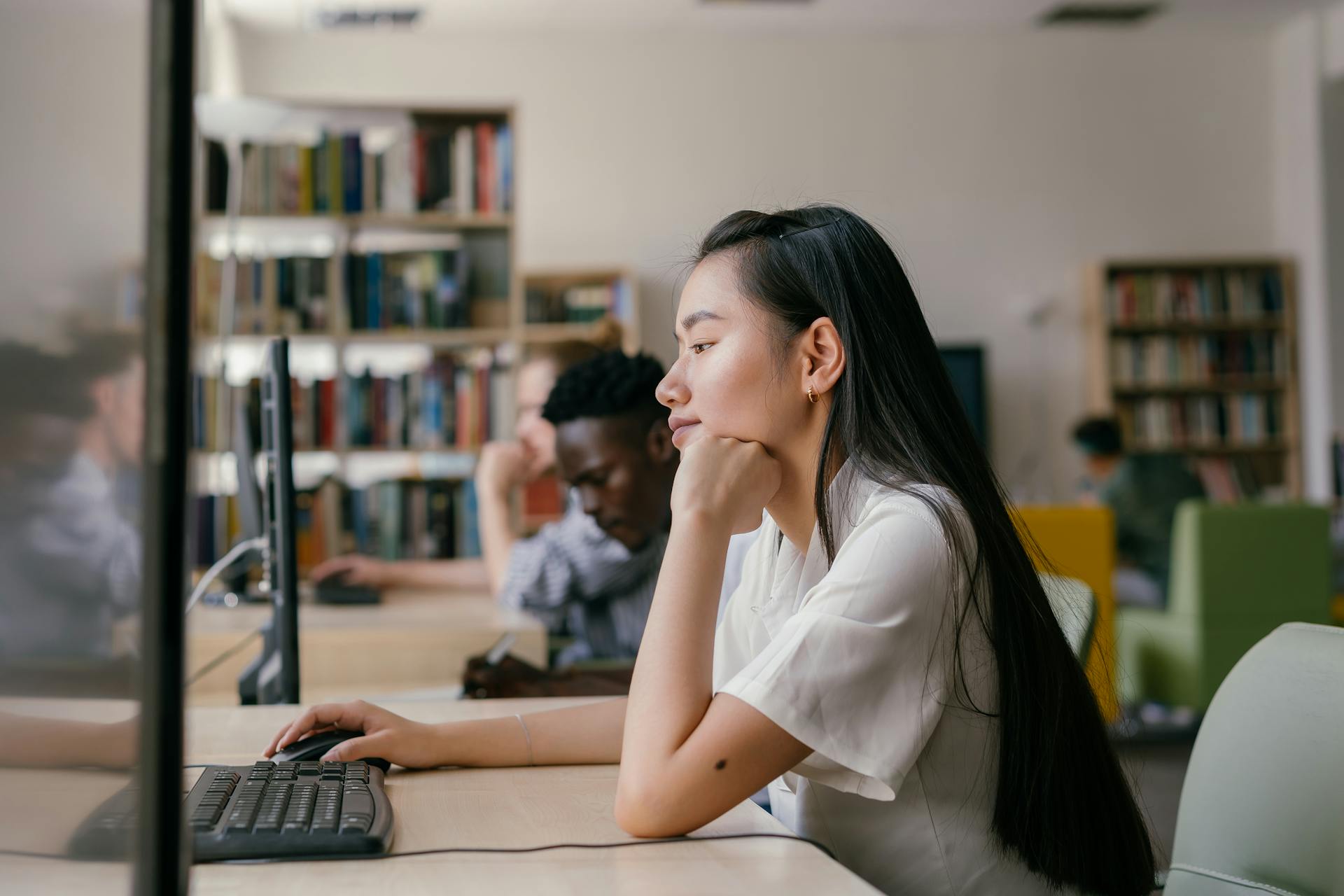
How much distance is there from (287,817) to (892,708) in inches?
17.4

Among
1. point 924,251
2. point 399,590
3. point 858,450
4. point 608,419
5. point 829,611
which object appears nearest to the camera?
point 829,611

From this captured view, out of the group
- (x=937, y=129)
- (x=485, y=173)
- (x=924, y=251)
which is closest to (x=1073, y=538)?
(x=485, y=173)

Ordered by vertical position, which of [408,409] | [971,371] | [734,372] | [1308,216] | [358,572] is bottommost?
[358,572]

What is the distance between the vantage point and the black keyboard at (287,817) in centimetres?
84

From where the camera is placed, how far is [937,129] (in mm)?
6188

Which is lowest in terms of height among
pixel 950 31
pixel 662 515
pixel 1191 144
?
pixel 662 515

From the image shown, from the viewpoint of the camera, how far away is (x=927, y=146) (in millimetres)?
6176

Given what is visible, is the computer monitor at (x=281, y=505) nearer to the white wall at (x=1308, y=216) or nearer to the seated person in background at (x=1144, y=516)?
the seated person in background at (x=1144, y=516)

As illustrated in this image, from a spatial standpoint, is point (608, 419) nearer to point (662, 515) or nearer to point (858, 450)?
point (662, 515)

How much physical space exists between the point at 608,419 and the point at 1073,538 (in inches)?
79.8

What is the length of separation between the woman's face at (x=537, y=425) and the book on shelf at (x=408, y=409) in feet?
3.40

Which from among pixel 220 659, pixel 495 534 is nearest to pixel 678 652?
pixel 220 659

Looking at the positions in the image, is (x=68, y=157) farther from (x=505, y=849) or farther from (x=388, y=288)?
(x=388, y=288)

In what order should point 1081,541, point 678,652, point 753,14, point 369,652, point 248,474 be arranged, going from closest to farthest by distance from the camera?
point 678,652, point 248,474, point 369,652, point 1081,541, point 753,14
